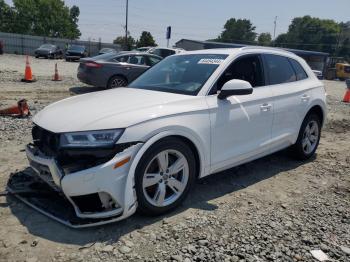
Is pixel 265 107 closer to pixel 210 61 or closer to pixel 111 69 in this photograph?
pixel 210 61

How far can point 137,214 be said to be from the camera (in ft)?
12.7

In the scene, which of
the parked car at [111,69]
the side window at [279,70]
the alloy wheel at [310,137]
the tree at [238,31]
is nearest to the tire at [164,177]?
the side window at [279,70]

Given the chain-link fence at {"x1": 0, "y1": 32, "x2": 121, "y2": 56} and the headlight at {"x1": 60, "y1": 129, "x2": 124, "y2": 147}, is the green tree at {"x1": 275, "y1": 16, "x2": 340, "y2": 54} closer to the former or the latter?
the chain-link fence at {"x1": 0, "y1": 32, "x2": 121, "y2": 56}

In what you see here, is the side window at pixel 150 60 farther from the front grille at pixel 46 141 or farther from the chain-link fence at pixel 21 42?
the chain-link fence at pixel 21 42

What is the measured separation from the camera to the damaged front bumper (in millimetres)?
→ 3318

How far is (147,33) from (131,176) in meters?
56.3

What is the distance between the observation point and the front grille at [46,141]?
11.6ft

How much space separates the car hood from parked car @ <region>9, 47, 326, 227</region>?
0.01 metres

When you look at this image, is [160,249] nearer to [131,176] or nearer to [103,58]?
[131,176]

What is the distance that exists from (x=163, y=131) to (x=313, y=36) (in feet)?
381

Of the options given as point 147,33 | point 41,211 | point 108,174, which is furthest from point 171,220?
point 147,33

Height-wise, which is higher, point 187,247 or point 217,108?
point 217,108

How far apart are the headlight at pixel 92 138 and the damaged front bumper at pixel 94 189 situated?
161 millimetres

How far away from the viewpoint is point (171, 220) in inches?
150
